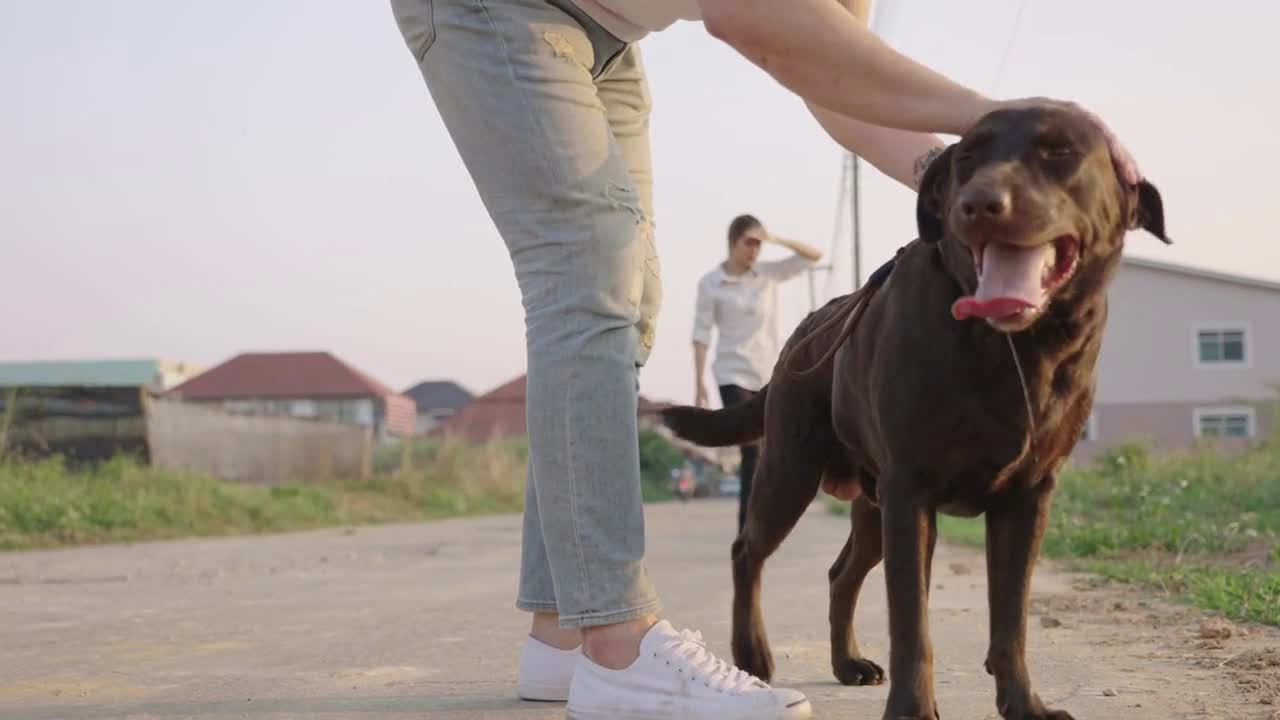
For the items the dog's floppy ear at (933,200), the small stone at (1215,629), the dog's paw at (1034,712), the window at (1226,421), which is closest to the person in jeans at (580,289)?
the dog's floppy ear at (933,200)

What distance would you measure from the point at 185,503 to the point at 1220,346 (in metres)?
39.7

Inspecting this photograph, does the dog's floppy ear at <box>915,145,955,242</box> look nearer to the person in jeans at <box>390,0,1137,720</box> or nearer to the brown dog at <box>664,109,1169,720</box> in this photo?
the brown dog at <box>664,109,1169,720</box>

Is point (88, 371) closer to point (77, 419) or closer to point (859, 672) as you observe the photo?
point (77, 419)

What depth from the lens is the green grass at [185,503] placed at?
1298 cm

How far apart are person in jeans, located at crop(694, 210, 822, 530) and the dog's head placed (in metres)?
6.49

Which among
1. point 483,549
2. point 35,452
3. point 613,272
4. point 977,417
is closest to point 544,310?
point 613,272

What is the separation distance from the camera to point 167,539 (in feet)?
44.8

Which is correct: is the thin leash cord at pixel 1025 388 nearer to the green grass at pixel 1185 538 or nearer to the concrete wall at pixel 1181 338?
the green grass at pixel 1185 538

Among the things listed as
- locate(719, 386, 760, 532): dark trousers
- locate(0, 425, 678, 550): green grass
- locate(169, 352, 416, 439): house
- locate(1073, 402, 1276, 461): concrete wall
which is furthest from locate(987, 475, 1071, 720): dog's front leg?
locate(169, 352, 416, 439): house

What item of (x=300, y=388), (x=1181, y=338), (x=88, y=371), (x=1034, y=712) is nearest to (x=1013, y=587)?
(x=1034, y=712)

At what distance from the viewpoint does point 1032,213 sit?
2432 millimetres

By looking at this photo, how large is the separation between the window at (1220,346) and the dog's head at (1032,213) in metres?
48.0

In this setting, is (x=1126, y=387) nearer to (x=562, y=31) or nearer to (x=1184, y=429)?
(x=1184, y=429)

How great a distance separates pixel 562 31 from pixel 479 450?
1115 inches
